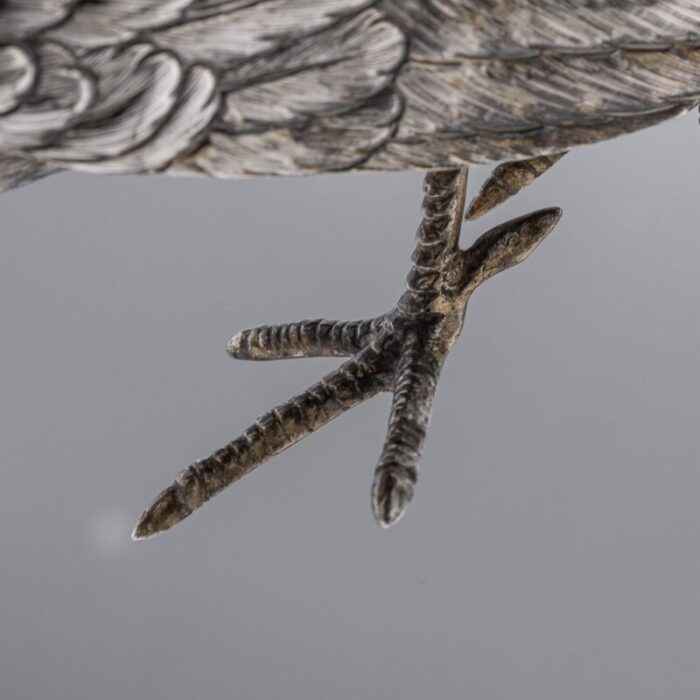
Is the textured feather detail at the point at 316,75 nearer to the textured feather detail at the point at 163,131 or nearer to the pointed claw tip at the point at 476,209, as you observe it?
the textured feather detail at the point at 163,131

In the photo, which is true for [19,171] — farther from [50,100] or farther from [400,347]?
[400,347]

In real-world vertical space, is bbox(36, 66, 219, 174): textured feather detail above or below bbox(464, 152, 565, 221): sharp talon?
below

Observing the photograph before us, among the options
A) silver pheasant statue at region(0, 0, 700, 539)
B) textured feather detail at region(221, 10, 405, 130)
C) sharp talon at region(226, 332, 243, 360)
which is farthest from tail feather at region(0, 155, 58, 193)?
sharp talon at region(226, 332, 243, 360)

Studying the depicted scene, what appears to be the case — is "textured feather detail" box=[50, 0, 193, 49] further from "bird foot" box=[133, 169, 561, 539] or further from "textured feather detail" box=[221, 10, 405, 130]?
"bird foot" box=[133, 169, 561, 539]

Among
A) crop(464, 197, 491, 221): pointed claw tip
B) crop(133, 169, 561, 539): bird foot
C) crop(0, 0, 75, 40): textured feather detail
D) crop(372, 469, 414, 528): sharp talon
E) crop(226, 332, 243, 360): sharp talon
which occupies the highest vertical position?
crop(464, 197, 491, 221): pointed claw tip

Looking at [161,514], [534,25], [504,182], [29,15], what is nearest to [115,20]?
[29,15]

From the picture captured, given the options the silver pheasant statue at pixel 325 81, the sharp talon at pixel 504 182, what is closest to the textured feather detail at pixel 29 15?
the silver pheasant statue at pixel 325 81
